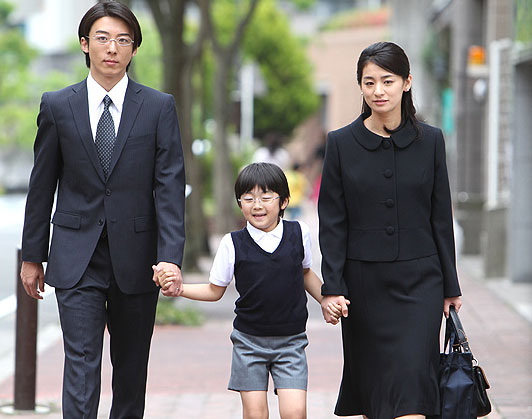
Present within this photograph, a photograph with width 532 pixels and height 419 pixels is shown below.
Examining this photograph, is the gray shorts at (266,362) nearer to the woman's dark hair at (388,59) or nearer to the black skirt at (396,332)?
the black skirt at (396,332)

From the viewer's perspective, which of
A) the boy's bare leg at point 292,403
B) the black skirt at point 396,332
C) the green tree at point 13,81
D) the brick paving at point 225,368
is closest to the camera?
the black skirt at point 396,332

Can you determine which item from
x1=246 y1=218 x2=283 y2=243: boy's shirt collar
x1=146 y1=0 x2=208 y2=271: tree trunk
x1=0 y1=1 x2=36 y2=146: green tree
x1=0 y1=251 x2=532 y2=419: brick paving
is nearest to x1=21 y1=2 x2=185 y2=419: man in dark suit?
x1=246 y1=218 x2=283 y2=243: boy's shirt collar

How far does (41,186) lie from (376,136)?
139 cm

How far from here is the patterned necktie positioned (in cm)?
477

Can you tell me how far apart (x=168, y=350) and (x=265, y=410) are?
4.73 metres

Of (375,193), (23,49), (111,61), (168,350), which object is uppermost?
(23,49)

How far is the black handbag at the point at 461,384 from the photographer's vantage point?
4426mm

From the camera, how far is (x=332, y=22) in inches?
2502

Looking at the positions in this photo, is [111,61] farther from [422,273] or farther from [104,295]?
[422,273]

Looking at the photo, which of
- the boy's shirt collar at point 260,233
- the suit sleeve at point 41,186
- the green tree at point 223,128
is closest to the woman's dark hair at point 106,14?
the suit sleeve at point 41,186

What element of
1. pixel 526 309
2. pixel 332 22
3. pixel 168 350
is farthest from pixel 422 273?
pixel 332 22

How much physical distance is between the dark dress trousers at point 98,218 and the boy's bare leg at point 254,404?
545mm

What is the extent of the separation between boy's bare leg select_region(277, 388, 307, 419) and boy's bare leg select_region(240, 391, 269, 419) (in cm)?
8

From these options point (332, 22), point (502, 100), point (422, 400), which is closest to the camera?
point (422, 400)
